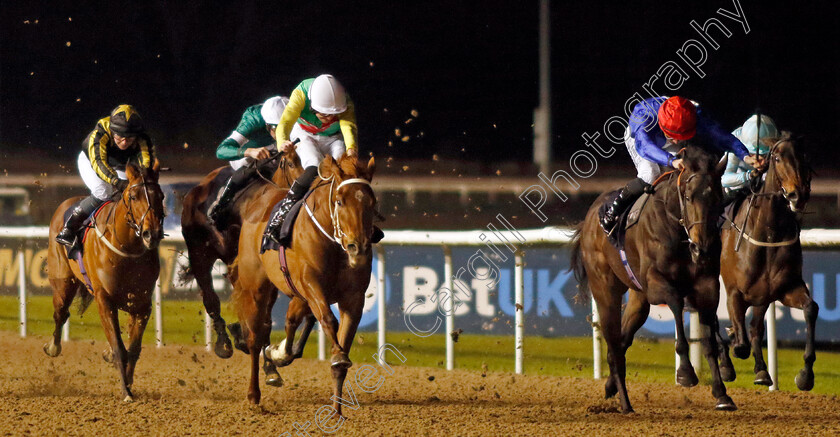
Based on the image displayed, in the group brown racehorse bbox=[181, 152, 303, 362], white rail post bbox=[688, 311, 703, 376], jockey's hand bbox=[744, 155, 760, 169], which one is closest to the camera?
jockey's hand bbox=[744, 155, 760, 169]

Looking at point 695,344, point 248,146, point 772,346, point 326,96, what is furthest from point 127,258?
point 772,346

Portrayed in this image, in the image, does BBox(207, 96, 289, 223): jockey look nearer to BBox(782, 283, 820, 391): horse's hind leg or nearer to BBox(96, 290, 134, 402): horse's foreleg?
BBox(96, 290, 134, 402): horse's foreleg

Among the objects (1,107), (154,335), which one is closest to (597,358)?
(154,335)

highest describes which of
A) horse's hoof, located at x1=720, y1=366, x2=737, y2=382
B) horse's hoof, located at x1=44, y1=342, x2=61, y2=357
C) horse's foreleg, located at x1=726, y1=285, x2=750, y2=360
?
horse's foreleg, located at x1=726, y1=285, x2=750, y2=360

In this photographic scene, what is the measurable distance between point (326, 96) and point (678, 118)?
1.83 meters

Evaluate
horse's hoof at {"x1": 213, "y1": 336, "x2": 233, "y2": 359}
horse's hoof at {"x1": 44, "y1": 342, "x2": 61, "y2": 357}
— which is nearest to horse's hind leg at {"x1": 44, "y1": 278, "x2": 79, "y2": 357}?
horse's hoof at {"x1": 44, "y1": 342, "x2": 61, "y2": 357}

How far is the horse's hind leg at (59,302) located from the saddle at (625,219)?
3501 mm

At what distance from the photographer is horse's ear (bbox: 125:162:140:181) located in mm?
5578

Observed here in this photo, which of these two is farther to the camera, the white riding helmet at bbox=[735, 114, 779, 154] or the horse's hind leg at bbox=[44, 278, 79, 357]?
the horse's hind leg at bbox=[44, 278, 79, 357]

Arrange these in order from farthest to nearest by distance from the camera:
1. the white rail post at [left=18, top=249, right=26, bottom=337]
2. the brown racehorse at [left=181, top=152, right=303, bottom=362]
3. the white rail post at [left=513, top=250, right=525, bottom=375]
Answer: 1. the white rail post at [left=18, top=249, right=26, bottom=337]
2. the white rail post at [left=513, top=250, right=525, bottom=375]
3. the brown racehorse at [left=181, top=152, right=303, bottom=362]

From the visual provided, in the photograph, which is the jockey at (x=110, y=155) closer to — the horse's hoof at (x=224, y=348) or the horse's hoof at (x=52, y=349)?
the horse's hoof at (x=52, y=349)

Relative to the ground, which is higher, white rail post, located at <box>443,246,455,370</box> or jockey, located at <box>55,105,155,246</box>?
jockey, located at <box>55,105,155,246</box>

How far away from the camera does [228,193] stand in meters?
6.08

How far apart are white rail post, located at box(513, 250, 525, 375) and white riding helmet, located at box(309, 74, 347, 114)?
1949 millimetres
